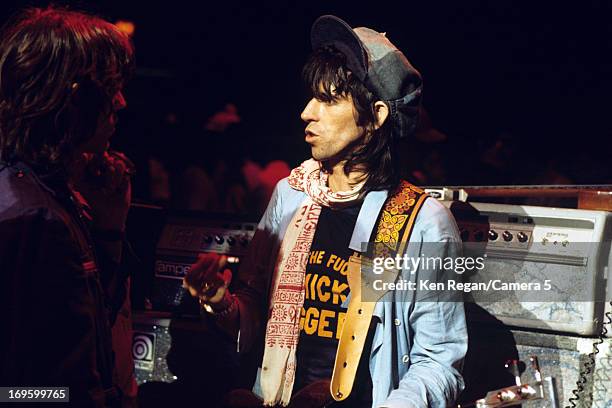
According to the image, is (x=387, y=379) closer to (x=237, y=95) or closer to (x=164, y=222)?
(x=164, y=222)

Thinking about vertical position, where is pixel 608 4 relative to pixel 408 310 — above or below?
above

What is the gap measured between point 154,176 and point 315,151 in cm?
550

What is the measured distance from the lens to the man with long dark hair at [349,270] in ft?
7.43

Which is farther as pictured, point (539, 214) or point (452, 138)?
point (452, 138)

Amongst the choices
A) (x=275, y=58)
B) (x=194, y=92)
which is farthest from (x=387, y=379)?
(x=194, y=92)

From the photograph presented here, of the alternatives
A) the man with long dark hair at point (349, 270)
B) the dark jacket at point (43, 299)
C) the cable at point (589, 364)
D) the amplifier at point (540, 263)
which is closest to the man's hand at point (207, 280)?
the man with long dark hair at point (349, 270)

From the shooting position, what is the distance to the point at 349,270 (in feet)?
7.72

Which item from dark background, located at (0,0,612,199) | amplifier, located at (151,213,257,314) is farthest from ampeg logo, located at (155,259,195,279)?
dark background, located at (0,0,612,199)

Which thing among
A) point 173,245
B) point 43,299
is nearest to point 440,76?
point 173,245

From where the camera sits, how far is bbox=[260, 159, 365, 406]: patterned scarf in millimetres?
2396

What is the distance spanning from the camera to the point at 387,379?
2.26m

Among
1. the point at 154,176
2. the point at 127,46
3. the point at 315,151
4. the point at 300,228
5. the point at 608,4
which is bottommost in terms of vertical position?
the point at 154,176

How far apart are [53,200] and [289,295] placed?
3.41 feet

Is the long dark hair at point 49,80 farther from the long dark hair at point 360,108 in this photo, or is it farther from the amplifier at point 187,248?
the amplifier at point 187,248
